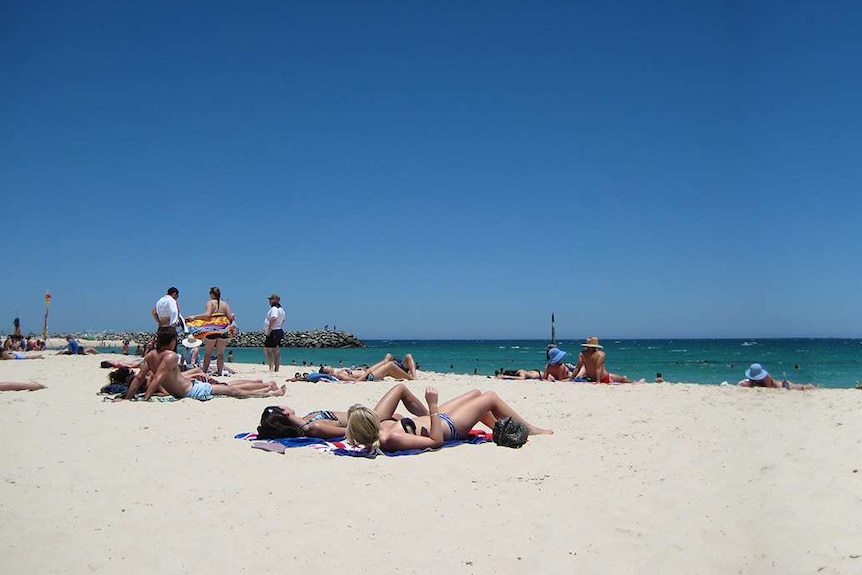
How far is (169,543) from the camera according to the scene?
3.67 metres

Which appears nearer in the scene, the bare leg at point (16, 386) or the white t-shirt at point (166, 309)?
the bare leg at point (16, 386)

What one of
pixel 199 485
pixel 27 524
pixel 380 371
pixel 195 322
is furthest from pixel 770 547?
pixel 195 322

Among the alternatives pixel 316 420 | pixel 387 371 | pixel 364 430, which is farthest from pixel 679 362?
pixel 364 430

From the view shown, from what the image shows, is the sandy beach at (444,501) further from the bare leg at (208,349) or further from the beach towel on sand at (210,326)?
the bare leg at (208,349)

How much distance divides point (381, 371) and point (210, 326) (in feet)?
11.1

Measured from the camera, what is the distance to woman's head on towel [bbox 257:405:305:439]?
249 inches

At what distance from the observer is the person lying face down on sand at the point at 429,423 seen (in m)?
5.83

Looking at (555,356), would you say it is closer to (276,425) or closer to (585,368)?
(585,368)

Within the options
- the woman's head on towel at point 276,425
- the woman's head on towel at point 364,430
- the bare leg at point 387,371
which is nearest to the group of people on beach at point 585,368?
the bare leg at point 387,371

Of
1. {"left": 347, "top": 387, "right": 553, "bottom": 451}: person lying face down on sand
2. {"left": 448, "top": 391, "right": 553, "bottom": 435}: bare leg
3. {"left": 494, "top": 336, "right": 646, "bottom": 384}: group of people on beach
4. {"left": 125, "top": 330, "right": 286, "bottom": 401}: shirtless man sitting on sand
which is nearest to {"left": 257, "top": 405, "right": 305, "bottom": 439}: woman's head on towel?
{"left": 347, "top": 387, "right": 553, "bottom": 451}: person lying face down on sand

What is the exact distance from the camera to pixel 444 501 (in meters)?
4.50

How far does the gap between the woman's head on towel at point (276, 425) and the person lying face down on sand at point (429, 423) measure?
0.74m

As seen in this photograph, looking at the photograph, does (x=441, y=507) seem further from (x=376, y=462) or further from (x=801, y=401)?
(x=801, y=401)

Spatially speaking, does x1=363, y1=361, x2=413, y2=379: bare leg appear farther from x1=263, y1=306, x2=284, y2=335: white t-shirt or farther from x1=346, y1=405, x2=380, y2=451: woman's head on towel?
x1=346, y1=405, x2=380, y2=451: woman's head on towel
